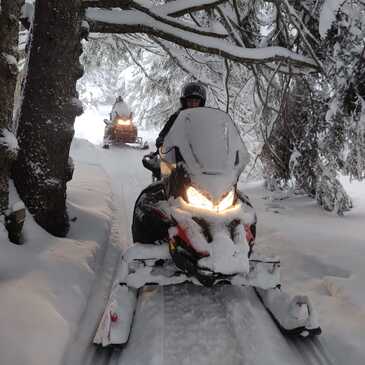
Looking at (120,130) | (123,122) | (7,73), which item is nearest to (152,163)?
(7,73)

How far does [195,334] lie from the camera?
2980 millimetres

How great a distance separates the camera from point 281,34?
5.54m

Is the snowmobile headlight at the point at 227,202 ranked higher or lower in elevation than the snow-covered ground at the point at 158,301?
higher

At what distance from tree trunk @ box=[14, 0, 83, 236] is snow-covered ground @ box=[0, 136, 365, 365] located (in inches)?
14.6

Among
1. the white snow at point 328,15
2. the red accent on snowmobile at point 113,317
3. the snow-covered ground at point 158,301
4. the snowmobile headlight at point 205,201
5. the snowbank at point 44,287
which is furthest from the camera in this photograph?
the white snow at point 328,15

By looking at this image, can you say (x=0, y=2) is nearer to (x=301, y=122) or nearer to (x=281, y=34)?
(x=281, y=34)

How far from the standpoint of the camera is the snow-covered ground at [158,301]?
266 cm

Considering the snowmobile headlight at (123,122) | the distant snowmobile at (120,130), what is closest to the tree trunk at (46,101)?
the distant snowmobile at (120,130)

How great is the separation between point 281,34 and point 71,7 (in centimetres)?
283

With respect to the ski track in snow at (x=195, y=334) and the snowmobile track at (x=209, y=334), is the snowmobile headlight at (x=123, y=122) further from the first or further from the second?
the snowmobile track at (x=209, y=334)

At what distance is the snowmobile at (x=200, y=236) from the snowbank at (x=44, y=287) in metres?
0.32

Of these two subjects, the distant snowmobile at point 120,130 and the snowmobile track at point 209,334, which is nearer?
the snowmobile track at point 209,334

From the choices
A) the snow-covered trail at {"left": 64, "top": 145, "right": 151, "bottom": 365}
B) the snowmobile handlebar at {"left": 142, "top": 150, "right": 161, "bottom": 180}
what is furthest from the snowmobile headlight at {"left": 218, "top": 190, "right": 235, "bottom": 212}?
the snowmobile handlebar at {"left": 142, "top": 150, "right": 161, "bottom": 180}

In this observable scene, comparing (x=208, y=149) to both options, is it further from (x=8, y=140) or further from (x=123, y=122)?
(x=123, y=122)
